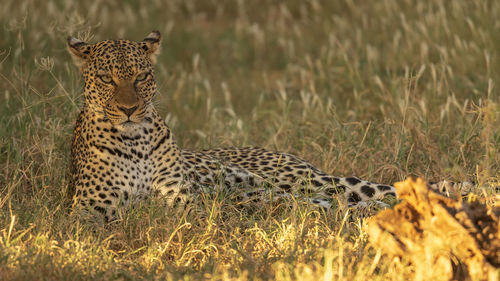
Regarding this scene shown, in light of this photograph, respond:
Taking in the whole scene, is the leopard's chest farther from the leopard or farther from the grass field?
the grass field

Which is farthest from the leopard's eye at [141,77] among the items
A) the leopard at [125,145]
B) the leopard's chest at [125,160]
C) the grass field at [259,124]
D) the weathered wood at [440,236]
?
the weathered wood at [440,236]

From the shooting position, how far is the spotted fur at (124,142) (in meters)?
5.06

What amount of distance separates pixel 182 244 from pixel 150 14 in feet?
26.9

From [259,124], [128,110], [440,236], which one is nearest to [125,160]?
[128,110]

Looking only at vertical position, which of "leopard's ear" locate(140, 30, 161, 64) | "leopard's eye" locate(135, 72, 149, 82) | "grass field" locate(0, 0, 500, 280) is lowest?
"grass field" locate(0, 0, 500, 280)

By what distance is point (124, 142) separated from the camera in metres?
5.26

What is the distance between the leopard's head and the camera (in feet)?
16.4

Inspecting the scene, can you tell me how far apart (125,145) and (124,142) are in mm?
22

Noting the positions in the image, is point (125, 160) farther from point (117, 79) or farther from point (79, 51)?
point (79, 51)

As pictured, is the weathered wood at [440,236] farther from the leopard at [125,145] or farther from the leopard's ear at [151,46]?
the leopard's ear at [151,46]

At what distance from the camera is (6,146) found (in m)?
6.09

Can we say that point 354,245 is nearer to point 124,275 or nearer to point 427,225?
point 427,225

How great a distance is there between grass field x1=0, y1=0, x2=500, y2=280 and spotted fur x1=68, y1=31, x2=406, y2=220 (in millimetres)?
254

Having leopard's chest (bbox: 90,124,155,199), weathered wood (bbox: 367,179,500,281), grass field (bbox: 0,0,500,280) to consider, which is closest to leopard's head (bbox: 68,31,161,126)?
leopard's chest (bbox: 90,124,155,199)
